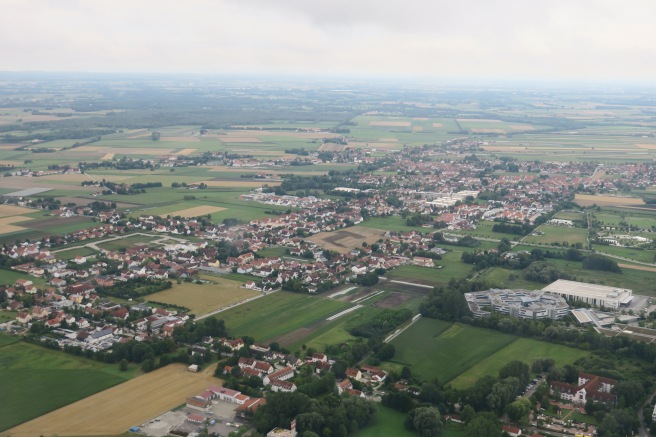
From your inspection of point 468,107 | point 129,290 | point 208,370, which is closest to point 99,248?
point 129,290

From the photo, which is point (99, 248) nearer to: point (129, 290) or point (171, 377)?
point (129, 290)

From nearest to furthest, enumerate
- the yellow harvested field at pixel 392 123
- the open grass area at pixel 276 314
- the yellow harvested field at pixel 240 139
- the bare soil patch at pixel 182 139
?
1. the open grass area at pixel 276 314
2. the bare soil patch at pixel 182 139
3. the yellow harvested field at pixel 240 139
4. the yellow harvested field at pixel 392 123

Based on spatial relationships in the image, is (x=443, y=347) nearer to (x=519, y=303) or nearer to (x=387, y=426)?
(x=519, y=303)

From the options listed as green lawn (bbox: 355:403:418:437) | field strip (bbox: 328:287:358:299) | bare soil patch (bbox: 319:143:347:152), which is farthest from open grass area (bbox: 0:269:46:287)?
bare soil patch (bbox: 319:143:347:152)

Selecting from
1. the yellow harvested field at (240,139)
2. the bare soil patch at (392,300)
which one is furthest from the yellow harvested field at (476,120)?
the bare soil patch at (392,300)

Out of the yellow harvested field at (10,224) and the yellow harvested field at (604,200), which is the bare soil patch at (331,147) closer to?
the yellow harvested field at (604,200)

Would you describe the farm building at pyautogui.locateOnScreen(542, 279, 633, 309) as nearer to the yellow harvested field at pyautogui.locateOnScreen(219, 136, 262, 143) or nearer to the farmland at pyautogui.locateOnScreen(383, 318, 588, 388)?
the farmland at pyautogui.locateOnScreen(383, 318, 588, 388)

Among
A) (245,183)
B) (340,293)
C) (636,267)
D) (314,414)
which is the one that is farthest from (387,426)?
(245,183)
